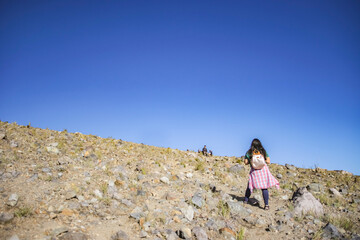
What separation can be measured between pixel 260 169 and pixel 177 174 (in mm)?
3771

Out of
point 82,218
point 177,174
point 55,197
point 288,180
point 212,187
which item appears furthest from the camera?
point 288,180

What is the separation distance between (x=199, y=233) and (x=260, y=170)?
117 inches

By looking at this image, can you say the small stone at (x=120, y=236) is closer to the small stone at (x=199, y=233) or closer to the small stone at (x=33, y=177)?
the small stone at (x=199, y=233)

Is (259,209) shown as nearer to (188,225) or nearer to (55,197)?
(188,225)

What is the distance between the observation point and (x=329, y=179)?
11.5 meters

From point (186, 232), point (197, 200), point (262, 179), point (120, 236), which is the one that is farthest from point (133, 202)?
point (262, 179)

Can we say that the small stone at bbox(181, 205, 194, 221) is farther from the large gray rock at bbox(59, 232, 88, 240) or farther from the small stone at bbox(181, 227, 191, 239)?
the large gray rock at bbox(59, 232, 88, 240)

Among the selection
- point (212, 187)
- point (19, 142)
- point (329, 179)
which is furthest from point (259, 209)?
point (19, 142)

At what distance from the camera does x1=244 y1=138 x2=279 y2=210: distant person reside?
6.73 metres

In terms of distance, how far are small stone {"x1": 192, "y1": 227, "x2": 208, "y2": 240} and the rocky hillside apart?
0.08 feet

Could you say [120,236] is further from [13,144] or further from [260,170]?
[13,144]

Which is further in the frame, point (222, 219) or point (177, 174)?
point (177, 174)

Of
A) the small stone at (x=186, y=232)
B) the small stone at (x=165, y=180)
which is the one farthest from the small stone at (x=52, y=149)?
the small stone at (x=186, y=232)

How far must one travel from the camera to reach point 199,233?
5.09 meters
